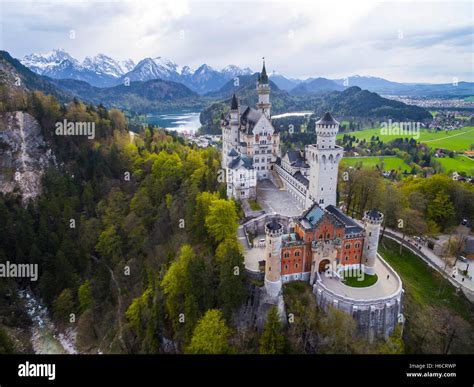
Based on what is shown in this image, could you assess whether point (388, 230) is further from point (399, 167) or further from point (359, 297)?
point (399, 167)

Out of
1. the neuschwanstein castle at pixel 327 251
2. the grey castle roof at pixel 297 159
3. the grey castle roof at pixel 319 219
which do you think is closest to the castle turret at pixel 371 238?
the neuschwanstein castle at pixel 327 251

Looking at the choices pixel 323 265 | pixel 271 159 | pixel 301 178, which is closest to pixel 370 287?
pixel 323 265

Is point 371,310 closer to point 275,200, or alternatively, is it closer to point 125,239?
point 275,200

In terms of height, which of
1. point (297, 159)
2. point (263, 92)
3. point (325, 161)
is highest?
point (263, 92)

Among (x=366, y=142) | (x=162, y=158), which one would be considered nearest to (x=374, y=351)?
(x=162, y=158)

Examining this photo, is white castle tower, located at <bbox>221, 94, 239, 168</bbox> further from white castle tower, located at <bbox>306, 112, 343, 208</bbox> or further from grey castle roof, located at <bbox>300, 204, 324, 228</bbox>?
grey castle roof, located at <bbox>300, 204, 324, 228</bbox>

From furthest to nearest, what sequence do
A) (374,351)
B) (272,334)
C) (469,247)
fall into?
(469,247), (374,351), (272,334)
